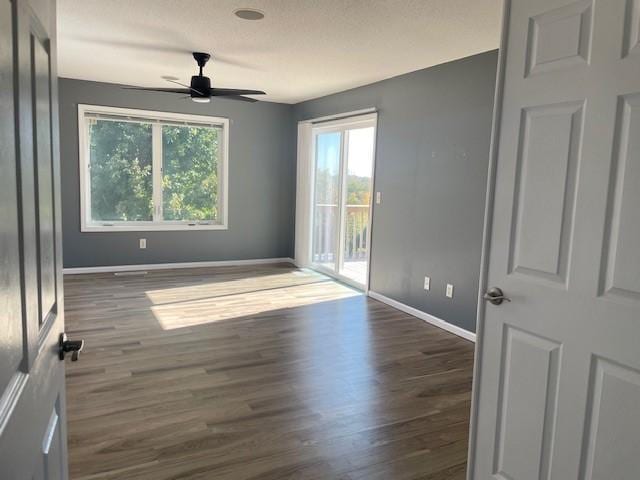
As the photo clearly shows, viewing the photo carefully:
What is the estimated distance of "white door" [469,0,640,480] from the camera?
1390 millimetres

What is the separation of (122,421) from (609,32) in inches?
108

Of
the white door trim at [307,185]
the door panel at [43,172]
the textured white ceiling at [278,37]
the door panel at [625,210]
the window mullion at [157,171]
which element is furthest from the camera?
the window mullion at [157,171]

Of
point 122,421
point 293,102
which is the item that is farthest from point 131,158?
point 122,421

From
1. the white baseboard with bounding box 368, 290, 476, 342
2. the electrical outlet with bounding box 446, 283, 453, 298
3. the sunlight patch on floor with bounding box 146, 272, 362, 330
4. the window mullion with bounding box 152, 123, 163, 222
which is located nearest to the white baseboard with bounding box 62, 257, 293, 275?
the window mullion with bounding box 152, 123, 163, 222

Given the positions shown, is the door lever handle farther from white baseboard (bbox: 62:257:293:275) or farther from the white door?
white baseboard (bbox: 62:257:293:275)

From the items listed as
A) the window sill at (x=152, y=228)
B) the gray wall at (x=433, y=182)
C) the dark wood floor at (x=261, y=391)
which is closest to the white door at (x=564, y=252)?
the dark wood floor at (x=261, y=391)

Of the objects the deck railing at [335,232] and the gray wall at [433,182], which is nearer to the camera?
the gray wall at [433,182]

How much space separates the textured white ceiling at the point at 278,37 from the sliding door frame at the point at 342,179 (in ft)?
1.71

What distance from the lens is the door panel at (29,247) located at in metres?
0.74

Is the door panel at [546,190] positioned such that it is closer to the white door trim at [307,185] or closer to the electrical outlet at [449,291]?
the electrical outlet at [449,291]

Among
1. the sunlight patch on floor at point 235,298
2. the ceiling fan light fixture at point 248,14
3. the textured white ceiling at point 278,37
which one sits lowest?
the sunlight patch on floor at point 235,298

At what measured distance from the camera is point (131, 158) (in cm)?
628

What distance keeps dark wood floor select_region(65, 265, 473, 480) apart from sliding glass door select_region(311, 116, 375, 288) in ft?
4.33

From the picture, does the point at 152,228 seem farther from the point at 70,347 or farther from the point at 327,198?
the point at 70,347
